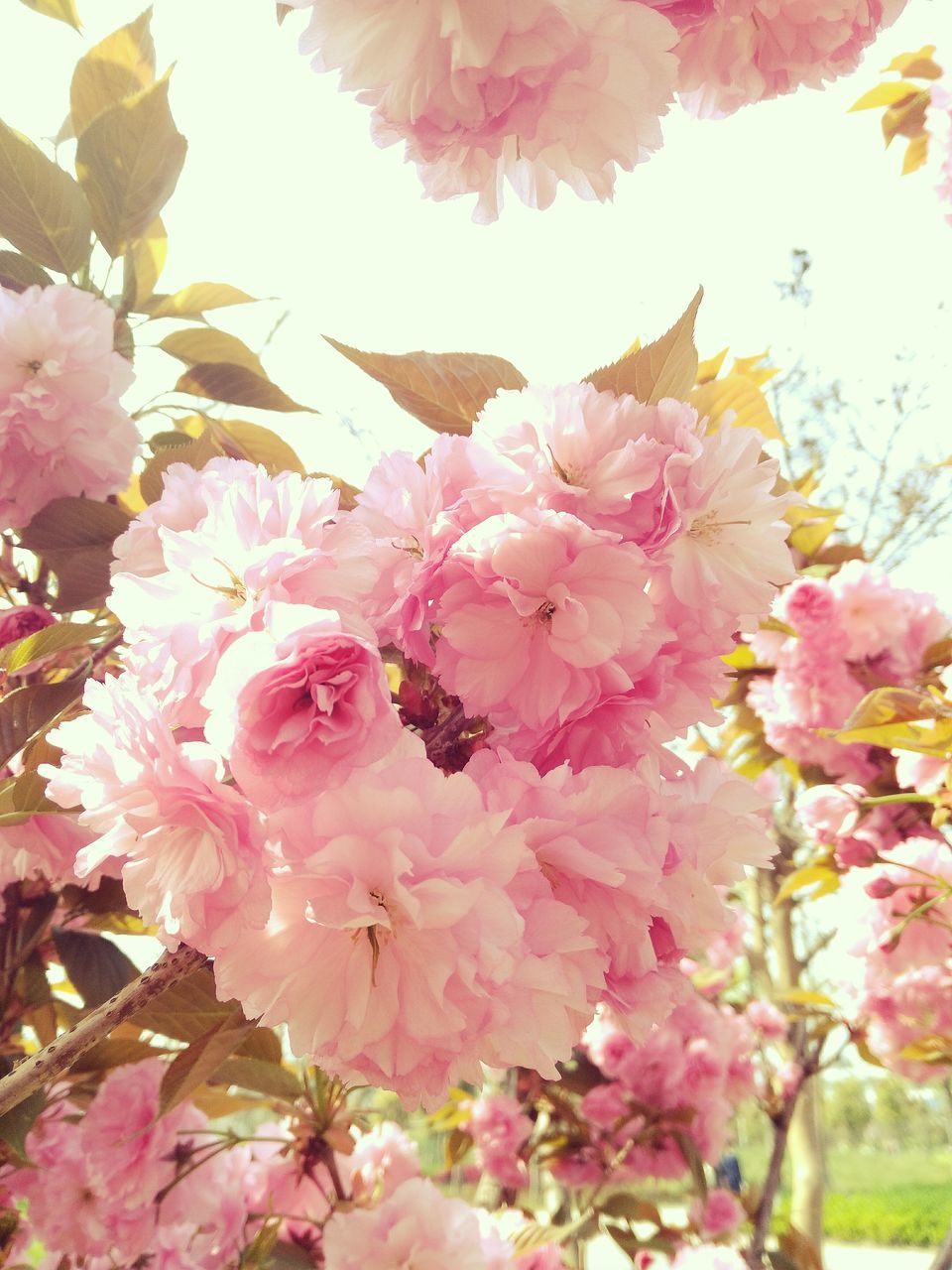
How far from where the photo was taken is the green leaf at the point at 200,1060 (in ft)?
1.82

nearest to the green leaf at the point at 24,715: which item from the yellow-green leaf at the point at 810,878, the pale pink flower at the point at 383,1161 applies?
the pale pink flower at the point at 383,1161

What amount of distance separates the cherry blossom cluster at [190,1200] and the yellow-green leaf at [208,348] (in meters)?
0.71

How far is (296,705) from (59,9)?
38.8 inches

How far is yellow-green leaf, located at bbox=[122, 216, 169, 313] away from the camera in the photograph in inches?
38.6

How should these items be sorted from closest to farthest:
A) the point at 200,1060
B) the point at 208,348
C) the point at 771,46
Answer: the point at 771,46 → the point at 200,1060 → the point at 208,348

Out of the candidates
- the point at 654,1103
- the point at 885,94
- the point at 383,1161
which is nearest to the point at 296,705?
the point at 383,1161

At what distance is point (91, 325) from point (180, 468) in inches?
16.9

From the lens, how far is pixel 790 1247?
157cm

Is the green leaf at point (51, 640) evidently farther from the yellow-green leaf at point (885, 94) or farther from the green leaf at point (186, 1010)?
the yellow-green leaf at point (885, 94)

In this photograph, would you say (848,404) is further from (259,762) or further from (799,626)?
(259,762)

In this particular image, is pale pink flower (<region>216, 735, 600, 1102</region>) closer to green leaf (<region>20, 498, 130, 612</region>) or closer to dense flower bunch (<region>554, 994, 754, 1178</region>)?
green leaf (<region>20, 498, 130, 612</region>)

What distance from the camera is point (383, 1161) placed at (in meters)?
1.32

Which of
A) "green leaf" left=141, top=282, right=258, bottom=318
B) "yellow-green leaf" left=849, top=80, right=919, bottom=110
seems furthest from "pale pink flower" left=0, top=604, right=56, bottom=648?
"yellow-green leaf" left=849, top=80, right=919, bottom=110

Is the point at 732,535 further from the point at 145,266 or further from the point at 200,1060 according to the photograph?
the point at 145,266
